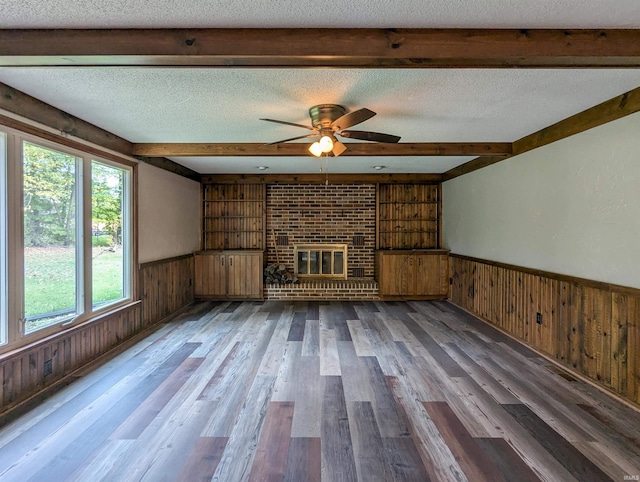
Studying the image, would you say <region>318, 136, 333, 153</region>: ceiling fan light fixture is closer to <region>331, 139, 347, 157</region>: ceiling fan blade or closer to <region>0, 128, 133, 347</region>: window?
<region>331, 139, 347, 157</region>: ceiling fan blade

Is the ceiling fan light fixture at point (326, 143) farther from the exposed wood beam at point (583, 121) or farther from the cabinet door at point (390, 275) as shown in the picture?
the cabinet door at point (390, 275)

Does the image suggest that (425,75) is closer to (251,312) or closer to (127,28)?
(127,28)

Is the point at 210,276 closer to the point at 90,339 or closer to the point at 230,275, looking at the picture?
the point at 230,275

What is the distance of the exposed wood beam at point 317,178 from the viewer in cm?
598

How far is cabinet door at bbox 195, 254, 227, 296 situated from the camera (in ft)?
19.1

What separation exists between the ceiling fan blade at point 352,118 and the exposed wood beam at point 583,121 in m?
1.99

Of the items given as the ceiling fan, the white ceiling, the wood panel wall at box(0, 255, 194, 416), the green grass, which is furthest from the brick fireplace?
the ceiling fan

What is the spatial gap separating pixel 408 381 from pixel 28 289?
10.8 ft

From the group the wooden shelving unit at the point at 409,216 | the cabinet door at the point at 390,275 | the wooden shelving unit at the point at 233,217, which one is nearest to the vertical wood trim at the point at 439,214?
the wooden shelving unit at the point at 409,216

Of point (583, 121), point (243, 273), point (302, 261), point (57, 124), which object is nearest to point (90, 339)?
point (57, 124)

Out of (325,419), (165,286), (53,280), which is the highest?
(53,280)

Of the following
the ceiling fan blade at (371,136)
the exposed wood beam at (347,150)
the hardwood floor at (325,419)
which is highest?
the exposed wood beam at (347,150)

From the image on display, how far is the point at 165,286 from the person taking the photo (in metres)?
4.72

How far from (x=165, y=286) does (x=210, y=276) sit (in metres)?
1.15
